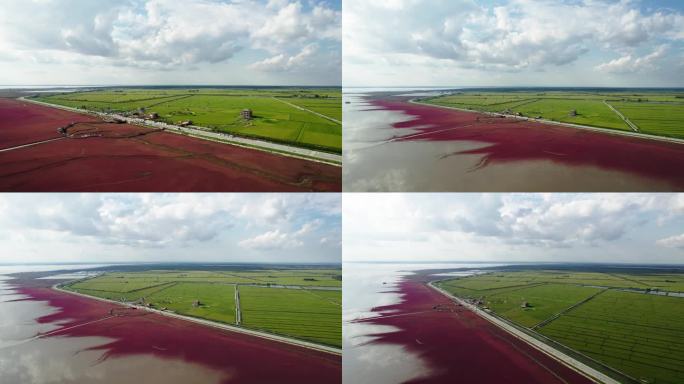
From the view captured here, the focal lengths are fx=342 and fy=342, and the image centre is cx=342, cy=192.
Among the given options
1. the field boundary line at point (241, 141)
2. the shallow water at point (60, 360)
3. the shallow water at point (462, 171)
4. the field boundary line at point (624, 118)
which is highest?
the field boundary line at point (624, 118)

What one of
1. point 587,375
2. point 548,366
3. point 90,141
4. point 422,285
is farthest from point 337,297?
point 90,141

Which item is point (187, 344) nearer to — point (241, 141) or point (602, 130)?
point (241, 141)

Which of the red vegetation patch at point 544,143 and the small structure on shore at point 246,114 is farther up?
the small structure on shore at point 246,114


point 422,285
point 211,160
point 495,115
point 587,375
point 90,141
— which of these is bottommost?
point 587,375

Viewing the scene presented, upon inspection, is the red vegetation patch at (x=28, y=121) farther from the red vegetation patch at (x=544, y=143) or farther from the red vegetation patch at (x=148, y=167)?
the red vegetation patch at (x=544, y=143)

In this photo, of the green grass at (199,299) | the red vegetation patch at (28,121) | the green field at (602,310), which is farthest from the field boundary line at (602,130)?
the red vegetation patch at (28,121)

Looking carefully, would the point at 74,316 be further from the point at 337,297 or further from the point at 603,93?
the point at 603,93

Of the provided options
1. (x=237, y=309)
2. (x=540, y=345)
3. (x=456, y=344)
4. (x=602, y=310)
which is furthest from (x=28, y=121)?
(x=602, y=310)
